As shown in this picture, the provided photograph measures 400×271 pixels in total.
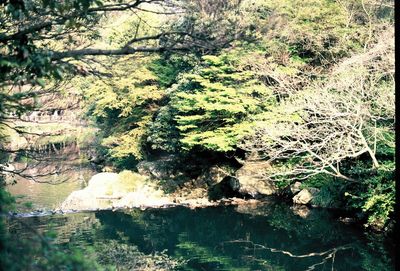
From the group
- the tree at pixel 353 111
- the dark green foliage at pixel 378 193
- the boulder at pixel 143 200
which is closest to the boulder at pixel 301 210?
the tree at pixel 353 111

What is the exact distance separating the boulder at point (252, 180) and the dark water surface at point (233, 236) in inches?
27.6

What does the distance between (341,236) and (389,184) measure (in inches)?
77.5

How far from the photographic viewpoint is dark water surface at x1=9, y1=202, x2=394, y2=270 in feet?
33.3

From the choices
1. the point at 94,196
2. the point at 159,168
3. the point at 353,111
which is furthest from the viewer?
the point at 159,168

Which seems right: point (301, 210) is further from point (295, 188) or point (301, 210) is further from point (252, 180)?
point (252, 180)

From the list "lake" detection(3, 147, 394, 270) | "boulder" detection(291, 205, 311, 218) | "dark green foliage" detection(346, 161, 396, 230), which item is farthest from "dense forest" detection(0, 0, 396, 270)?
"lake" detection(3, 147, 394, 270)

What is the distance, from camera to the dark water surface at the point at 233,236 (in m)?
10.2

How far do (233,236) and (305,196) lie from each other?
402cm

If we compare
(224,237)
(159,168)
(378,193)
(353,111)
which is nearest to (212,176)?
(159,168)

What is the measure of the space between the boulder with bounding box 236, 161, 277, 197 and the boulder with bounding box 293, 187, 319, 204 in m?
1.31

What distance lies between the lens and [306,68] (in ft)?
55.2

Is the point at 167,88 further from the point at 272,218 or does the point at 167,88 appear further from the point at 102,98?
the point at 272,218

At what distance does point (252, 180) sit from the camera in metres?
16.3

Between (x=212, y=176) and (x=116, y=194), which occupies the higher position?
(x=212, y=176)
